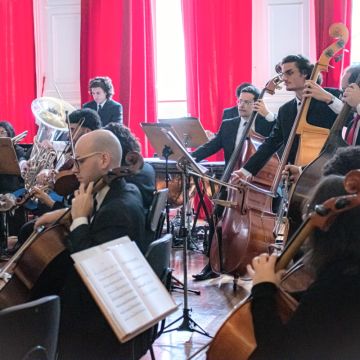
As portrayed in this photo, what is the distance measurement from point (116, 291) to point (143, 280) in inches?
4.7

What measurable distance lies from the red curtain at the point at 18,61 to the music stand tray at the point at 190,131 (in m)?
2.81

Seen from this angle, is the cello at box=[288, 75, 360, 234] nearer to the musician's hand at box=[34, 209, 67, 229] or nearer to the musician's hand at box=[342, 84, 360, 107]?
the musician's hand at box=[342, 84, 360, 107]

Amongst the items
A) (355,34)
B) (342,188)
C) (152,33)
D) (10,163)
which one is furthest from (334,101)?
(152,33)

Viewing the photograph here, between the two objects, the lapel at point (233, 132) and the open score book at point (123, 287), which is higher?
the lapel at point (233, 132)

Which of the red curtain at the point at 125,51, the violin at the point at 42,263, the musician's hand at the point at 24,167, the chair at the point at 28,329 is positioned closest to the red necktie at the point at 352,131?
the violin at the point at 42,263

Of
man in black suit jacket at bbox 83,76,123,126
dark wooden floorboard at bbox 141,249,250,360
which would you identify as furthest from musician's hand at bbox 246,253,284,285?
man in black suit jacket at bbox 83,76,123,126

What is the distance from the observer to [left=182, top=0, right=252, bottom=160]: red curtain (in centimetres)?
636

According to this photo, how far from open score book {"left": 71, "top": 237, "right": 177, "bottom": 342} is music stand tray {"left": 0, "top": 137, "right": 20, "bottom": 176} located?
3.20m

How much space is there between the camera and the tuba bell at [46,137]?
190 inches

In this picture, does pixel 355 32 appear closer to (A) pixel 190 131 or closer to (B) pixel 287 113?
(A) pixel 190 131

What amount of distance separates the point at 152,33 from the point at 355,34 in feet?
7.40

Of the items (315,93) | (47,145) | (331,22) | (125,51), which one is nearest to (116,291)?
(315,93)

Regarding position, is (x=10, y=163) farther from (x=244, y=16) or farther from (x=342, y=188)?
(x=342, y=188)

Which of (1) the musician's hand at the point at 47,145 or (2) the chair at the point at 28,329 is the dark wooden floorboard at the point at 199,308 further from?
(1) the musician's hand at the point at 47,145
